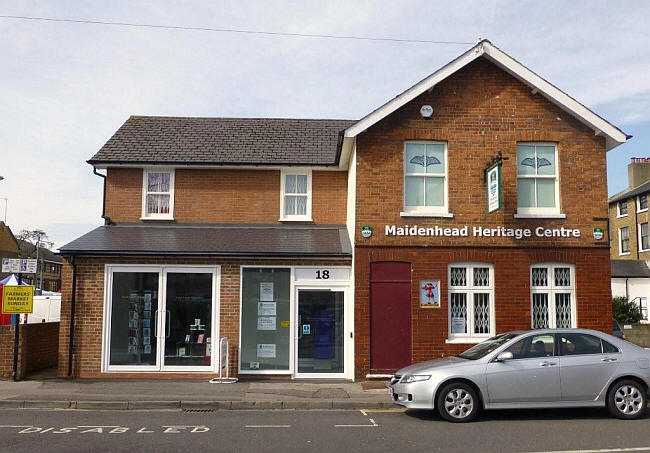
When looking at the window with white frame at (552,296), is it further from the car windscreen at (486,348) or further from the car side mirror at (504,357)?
the car side mirror at (504,357)

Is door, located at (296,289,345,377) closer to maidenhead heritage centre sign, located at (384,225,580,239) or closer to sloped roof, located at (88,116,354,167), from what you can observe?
maidenhead heritage centre sign, located at (384,225,580,239)

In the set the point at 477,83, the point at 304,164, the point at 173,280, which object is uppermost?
the point at 477,83

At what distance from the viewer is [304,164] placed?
55.3 feet

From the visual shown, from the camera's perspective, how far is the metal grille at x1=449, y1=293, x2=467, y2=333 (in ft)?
48.1

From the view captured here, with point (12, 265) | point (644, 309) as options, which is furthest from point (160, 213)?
point (644, 309)

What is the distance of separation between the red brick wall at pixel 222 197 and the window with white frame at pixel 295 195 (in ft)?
0.44

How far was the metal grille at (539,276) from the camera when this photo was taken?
14883 mm

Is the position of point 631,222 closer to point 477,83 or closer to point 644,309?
point 644,309

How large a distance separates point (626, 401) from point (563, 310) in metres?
4.57

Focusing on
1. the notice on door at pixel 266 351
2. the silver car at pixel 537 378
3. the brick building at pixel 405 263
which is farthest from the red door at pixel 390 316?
the silver car at pixel 537 378

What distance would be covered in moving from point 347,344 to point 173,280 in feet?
14.2

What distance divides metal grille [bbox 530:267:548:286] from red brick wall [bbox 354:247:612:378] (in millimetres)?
242

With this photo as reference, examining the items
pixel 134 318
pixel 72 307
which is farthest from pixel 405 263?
pixel 72 307

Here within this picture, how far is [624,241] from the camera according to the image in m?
44.2
